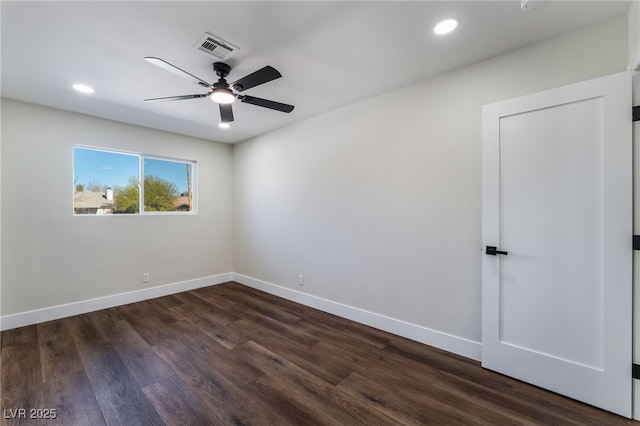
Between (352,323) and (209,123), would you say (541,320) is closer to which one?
(352,323)

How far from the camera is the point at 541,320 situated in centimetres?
192

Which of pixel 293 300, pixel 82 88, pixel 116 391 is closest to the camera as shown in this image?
pixel 116 391

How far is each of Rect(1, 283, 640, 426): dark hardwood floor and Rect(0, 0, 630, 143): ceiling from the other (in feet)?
8.61

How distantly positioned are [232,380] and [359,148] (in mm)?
2639

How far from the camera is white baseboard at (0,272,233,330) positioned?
2.93 metres

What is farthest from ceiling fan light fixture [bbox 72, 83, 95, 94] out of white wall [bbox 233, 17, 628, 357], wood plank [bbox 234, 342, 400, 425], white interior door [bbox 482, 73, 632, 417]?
white interior door [bbox 482, 73, 632, 417]

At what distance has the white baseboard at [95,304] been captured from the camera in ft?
9.61

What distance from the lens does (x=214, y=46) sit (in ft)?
6.47

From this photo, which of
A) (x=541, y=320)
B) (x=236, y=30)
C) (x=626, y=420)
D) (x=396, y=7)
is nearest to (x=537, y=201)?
(x=541, y=320)

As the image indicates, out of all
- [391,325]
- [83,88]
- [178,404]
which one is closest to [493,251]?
[391,325]

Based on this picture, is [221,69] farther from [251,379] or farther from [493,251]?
[493,251]

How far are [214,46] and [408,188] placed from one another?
2.16 meters

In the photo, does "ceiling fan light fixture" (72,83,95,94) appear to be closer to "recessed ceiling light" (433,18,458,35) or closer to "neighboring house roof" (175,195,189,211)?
"neighboring house roof" (175,195,189,211)

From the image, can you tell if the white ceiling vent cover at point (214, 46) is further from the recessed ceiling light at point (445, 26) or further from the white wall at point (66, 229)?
the white wall at point (66, 229)
